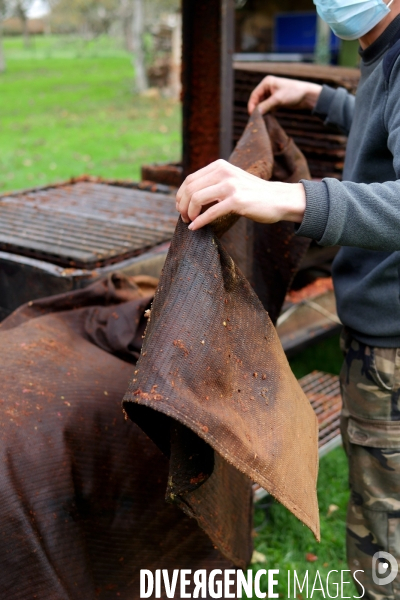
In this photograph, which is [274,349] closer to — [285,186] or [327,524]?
[285,186]

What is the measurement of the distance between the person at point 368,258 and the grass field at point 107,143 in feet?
3.00

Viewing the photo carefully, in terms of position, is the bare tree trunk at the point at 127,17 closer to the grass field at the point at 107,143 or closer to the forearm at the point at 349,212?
the grass field at the point at 107,143

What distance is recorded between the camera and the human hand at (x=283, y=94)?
2.76 meters

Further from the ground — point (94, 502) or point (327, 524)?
point (94, 502)

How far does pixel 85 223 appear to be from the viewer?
399 centimetres

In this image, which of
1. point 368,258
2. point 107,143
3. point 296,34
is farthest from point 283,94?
point 296,34

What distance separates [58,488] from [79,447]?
16 cm

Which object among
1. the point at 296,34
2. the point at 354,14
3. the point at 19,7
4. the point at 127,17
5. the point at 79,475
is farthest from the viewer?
the point at 19,7

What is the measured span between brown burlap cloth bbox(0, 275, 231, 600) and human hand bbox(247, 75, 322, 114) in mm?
998

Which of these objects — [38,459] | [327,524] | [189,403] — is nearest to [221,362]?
[189,403]

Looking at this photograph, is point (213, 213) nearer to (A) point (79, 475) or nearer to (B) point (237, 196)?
(B) point (237, 196)

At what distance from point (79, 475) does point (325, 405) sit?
222 centimetres

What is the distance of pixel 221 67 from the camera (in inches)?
155

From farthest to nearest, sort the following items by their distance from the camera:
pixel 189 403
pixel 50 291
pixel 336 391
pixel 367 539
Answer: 1. pixel 336 391
2. pixel 50 291
3. pixel 367 539
4. pixel 189 403
